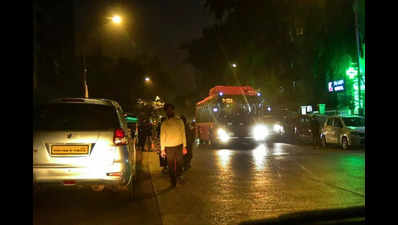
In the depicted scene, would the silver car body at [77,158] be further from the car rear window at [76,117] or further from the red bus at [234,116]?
the red bus at [234,116]

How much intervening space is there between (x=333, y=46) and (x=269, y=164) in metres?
25.6

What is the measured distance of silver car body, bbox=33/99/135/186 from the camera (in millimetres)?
7012

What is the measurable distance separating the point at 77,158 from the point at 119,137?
0.81 metres

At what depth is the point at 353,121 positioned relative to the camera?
20.9m

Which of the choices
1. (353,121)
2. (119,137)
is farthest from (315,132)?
(119,137)

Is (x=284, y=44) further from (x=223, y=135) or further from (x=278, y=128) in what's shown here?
(x=223, y=135)

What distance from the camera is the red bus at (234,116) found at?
21.8m

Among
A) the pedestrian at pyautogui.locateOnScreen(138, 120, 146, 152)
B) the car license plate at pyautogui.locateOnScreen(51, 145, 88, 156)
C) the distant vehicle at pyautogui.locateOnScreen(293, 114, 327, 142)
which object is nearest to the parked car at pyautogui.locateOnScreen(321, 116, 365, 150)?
the distant vehicle at pyautogui.locateOnScreen(293, 114, 327, 142)

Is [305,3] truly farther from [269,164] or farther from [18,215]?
[18,215]

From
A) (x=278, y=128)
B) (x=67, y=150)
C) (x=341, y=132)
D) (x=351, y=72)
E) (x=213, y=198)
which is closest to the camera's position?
(x=67, y=150)

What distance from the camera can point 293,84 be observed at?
4500 cm

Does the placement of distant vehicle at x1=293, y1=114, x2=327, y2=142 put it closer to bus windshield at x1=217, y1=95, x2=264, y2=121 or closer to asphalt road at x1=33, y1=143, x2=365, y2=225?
bus windshield at x1=217, y1=95, x2=264, y2=121

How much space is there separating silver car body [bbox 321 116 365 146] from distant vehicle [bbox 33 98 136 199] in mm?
14680
